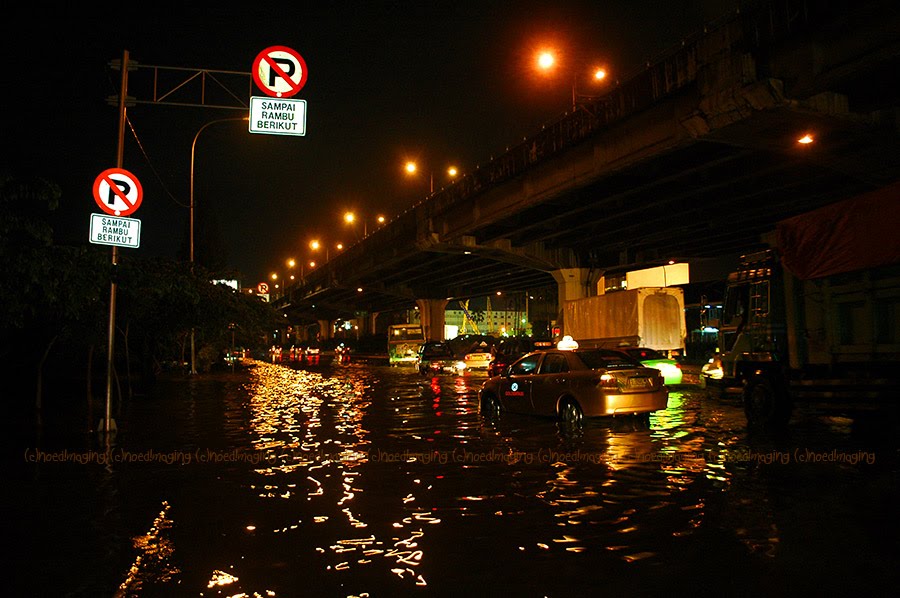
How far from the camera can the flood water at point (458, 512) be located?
5.33m

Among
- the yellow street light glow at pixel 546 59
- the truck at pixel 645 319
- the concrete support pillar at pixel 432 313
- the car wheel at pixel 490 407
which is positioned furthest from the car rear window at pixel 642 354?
the concrete support pillar at pixel 432 313

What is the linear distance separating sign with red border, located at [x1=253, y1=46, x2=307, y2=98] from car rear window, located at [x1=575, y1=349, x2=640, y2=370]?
24.5 ft

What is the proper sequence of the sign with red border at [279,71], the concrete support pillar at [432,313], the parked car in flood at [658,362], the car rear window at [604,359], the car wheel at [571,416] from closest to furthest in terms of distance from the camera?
the car wheel at [571,416], the car rear window at [604,359], the sign with red border at [279,71], the parked car in flood at [658,362], the concrete support pillar at [432,313]

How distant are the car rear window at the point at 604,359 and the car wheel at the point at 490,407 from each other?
2.46 meters

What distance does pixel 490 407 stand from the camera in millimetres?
15805

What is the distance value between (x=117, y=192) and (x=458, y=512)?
30.7 feet

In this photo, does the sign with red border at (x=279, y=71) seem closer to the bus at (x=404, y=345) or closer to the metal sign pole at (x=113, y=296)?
the metal sign pole at (x=113, y=296)

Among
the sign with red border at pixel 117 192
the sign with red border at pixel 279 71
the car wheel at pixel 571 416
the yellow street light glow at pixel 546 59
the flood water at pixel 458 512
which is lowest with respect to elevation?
the flood water at pixel 458 512

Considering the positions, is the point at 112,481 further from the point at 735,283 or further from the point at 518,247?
the point at 518,247

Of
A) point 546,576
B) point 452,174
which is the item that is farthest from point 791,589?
point 452,174

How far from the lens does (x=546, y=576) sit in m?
5.35

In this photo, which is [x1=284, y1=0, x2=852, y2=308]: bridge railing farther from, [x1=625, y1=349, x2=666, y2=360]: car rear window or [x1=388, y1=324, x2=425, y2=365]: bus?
[x1=388, y1=324, x2=425, y2=365]: bus

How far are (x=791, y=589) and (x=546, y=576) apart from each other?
64.6 inches

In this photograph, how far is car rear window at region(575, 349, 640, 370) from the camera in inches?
530
